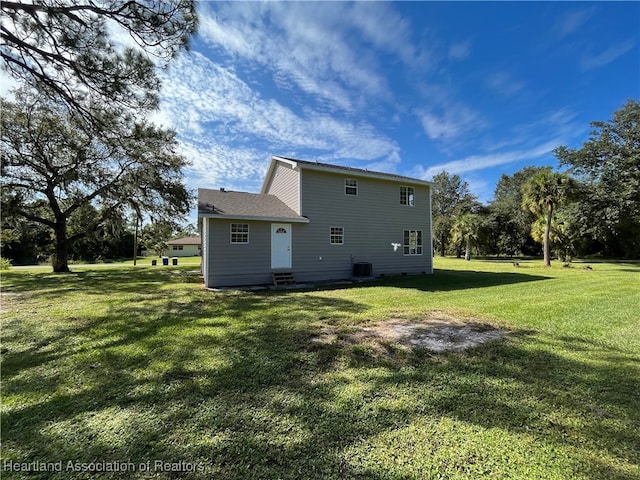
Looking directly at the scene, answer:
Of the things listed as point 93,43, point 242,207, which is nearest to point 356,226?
point 242,207

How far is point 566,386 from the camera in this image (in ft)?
10.3

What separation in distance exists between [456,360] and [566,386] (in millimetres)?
1111

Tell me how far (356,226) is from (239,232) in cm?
523

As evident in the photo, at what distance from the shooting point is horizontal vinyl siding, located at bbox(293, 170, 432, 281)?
40.2 ft

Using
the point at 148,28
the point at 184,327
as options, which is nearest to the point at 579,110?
the point at 148,28

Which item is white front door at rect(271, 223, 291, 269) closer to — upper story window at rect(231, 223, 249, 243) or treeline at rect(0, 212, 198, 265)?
upper story window at rect(231, 223, 249, 243)

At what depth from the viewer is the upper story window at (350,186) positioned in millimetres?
13124

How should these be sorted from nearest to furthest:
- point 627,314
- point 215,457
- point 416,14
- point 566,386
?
point 215,457 < point 566,386 < point 627,314 < point 416,14

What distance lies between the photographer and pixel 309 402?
9.23 ft

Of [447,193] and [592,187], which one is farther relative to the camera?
[447,193]

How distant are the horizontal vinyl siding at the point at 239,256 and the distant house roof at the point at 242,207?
1.26ft

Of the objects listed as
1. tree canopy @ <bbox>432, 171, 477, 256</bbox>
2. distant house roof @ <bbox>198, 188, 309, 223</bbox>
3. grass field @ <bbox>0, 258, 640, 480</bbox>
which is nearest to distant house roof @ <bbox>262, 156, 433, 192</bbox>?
distant house roof @ <bbox>198, 188, 309, 223</bbox>

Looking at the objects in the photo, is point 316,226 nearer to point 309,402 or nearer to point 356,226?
point 356,226

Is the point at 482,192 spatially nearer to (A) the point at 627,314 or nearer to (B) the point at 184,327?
(A) the point at 627,314
